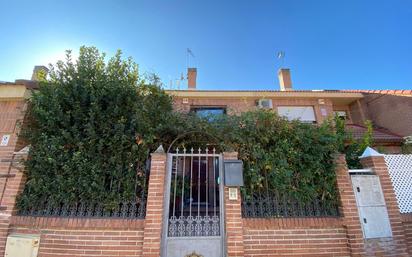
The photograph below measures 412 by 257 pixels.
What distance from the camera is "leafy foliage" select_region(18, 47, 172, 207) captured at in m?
3.83

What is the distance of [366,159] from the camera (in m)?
4.50

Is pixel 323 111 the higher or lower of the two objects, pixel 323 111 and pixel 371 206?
the higher

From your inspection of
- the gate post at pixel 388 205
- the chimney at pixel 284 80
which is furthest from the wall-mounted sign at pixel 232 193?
the chimney at pixel 284 80

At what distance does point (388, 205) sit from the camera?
407cm

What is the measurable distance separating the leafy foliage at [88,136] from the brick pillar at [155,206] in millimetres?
338

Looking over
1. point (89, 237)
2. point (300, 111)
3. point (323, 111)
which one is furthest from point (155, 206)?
point (323, 111)

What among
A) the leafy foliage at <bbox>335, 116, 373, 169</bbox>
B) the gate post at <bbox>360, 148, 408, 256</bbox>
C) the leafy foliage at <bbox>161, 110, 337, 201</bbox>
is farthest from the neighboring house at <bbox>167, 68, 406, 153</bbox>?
the gate post at <bbox>360, 148, 408, 256</bbox>

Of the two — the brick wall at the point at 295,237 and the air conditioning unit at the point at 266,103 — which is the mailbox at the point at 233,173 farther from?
the air conditioning unit at the point at 266,103

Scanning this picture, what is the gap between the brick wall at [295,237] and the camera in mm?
3688

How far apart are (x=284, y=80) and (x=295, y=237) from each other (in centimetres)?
996

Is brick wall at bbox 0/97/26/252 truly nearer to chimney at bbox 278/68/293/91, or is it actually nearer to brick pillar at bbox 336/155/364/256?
brick pillar at bbox 336/155/364/256

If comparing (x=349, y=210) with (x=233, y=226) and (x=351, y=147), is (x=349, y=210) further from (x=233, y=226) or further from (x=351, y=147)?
(x=233, y=226)

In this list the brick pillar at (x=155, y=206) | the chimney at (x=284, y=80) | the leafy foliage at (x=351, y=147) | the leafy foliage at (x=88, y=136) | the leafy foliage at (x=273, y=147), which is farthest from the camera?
the chimney at (x=284, y=80)

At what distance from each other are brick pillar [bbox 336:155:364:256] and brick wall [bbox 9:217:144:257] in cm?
388
